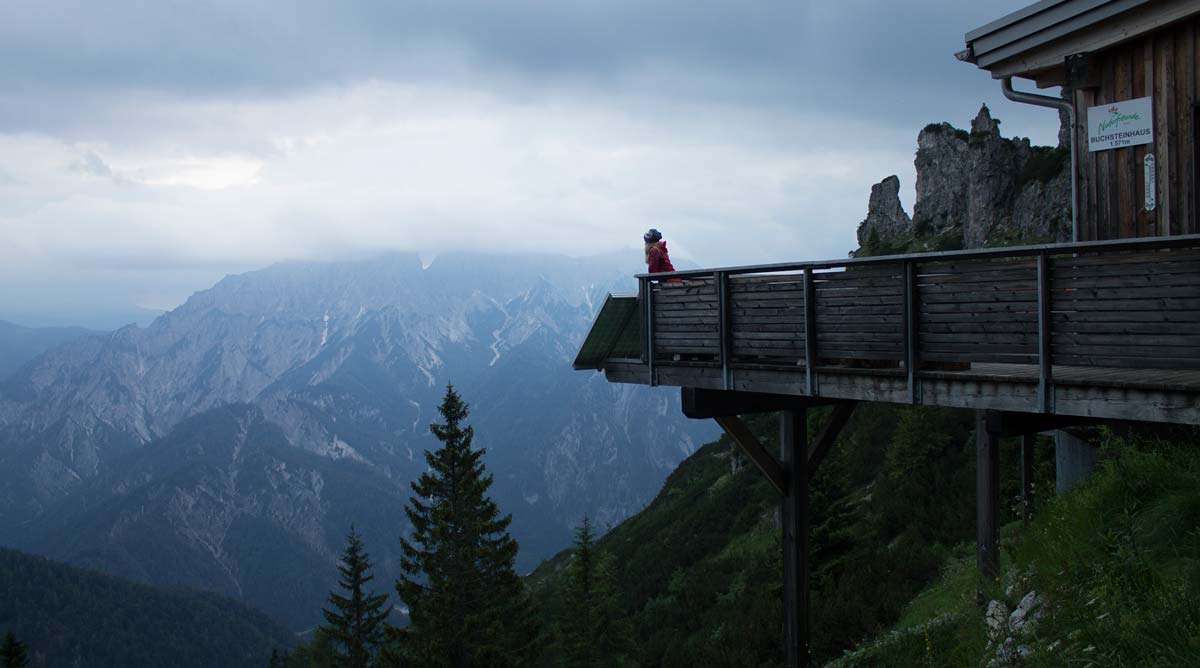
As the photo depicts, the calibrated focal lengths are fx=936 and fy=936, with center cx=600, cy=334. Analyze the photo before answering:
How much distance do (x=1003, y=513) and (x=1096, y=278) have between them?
1210cm

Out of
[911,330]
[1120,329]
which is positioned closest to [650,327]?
[911,330]

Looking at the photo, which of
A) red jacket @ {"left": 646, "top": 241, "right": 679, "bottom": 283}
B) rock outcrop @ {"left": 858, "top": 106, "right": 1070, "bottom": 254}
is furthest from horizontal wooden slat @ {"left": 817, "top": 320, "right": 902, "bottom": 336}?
rock outcrop @ {"left": 858, "top": 106, "right": 1070, "bottom": 254}

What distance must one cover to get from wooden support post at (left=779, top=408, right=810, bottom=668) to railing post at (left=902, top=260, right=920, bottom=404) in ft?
9.02

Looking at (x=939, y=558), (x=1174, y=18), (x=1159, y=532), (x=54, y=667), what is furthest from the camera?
(x=54, y=667)

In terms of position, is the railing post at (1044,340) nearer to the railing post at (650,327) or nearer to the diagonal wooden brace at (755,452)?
the diagonal wooden brace at (755,452)

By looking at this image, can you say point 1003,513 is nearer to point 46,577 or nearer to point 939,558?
point 939,558

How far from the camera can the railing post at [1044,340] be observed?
684 centimetres

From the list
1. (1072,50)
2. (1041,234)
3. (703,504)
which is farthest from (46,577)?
(1072,50)

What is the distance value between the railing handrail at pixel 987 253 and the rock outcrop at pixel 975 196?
3458cm

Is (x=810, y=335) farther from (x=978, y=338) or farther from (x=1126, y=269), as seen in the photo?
(x=1126, y=269)

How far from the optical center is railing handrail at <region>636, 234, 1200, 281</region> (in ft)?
20.6

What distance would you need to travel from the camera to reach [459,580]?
28672 mm

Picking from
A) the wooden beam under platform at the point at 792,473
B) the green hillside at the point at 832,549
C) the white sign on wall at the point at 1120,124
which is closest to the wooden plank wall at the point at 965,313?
the wooden beam under platform at the point at 792,473

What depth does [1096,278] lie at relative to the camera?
667 cm
